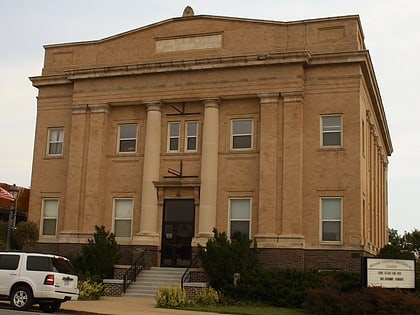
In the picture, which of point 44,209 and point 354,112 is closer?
point 354,112

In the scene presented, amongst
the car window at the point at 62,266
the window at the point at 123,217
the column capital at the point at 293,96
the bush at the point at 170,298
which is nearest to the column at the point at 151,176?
the window at the point at 123,217

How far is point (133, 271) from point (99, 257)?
6.28 feet

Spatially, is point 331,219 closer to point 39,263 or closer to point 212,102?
point 212,102

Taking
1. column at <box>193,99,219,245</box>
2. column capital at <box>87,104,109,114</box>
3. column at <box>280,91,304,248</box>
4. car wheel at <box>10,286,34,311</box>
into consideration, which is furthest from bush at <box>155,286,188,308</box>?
column capital at <box>87,104,109,114</box>

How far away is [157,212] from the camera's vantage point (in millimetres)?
31531

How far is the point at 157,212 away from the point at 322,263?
8.44 m

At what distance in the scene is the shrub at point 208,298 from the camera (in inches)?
981

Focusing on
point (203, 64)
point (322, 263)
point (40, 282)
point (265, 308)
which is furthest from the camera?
point (203, 64)

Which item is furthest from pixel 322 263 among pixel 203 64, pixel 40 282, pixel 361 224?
pixel 40 282

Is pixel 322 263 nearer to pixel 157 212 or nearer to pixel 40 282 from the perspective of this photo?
pixel 157 212

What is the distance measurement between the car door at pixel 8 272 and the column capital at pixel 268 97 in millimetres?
14172

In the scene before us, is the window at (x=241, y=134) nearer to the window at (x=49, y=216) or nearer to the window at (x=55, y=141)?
the window at (x=55, y=141)

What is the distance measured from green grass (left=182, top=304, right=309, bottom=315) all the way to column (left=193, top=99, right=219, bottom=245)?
5.82 m

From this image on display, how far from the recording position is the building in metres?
29.1
